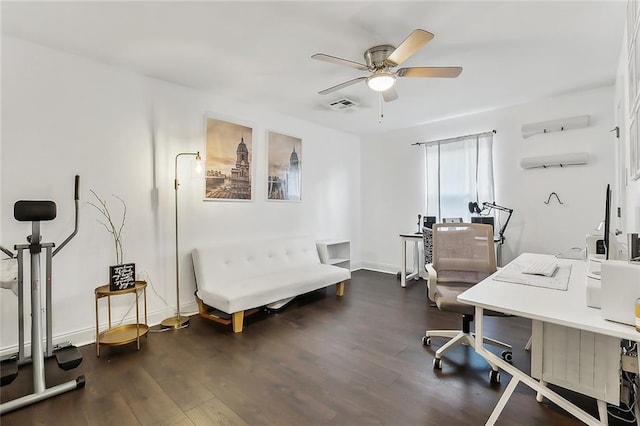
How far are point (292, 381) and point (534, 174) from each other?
13.0 ft

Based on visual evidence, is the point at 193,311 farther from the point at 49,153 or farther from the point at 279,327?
the point at 49,153

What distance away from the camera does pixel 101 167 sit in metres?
2.77

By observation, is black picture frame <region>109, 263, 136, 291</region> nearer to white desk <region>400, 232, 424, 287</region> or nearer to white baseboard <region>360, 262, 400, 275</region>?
white desk <region>400, 232, 424, 287</region>

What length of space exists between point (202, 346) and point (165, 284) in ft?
3.08

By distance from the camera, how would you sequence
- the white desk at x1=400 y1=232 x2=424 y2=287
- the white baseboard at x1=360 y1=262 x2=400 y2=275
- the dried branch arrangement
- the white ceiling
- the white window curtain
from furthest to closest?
the white baseboard at x1=360 y1=262 x2=400 y2=275 → the white desk at x1=400 y1=232 x2=424 y2=287 → the white window curtain → the dried branch arrangement → the white ceiling

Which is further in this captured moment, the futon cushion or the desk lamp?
the desk lamp

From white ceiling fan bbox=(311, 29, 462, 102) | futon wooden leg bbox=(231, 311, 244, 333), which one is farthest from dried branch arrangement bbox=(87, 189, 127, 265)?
white ceiling fan bbox=(311, 29, 462, 102)

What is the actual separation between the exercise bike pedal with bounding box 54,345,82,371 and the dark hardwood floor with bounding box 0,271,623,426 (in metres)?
0.15

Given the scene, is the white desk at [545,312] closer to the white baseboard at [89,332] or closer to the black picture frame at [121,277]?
the black picture frame at [121,277]

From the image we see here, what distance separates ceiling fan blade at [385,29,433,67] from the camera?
6.18ft

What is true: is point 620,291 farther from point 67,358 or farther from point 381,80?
point 67,358

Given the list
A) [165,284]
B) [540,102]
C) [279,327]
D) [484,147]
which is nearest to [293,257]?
[279,327]

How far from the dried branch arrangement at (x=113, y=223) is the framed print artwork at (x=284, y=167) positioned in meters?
1.79

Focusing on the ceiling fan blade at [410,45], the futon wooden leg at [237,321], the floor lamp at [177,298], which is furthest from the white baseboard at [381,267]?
the ceiling fan blade at [410,45]
